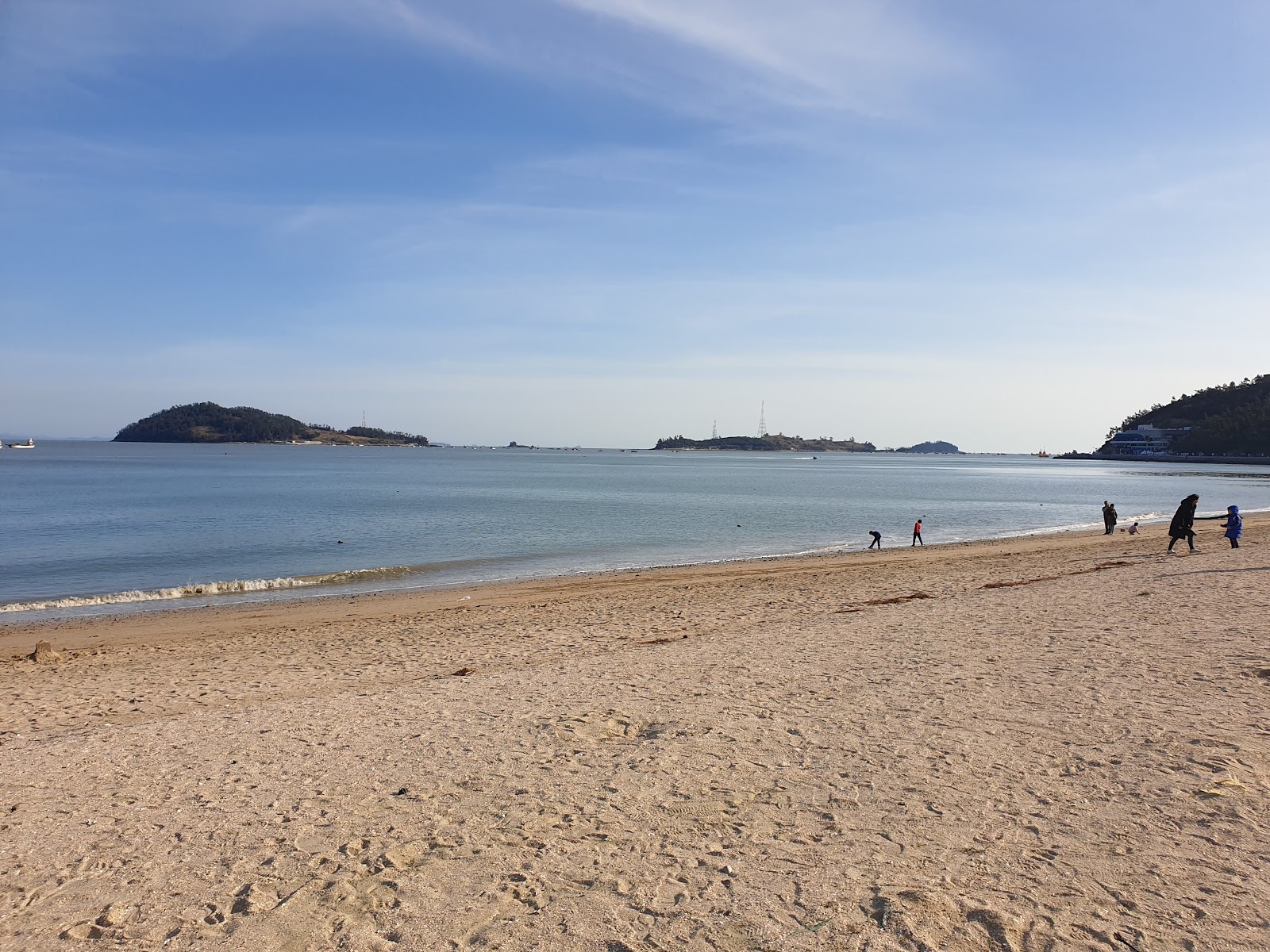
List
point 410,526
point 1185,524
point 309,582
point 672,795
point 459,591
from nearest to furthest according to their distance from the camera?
point 672,795, point 1185,524, point 459,591, point 309,582, point 410,526

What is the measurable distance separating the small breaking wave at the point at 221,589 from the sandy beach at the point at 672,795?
387 inches

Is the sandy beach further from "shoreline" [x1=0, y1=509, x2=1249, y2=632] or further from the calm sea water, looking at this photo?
the calm sea water

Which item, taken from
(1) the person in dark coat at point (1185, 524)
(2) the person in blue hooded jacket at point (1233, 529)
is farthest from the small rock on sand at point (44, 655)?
(2) the person in blue hooded jacket at point (1233, 529)

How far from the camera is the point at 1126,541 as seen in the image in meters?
29.7

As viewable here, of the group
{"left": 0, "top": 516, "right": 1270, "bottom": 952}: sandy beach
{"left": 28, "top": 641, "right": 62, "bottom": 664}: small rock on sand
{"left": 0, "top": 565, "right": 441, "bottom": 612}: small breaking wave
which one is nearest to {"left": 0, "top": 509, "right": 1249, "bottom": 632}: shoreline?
{"left": 0, "top": 565, "right": 441, "bottom": 612}: small breaking wave

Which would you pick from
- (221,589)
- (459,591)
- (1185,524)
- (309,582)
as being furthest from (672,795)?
(1185,524)

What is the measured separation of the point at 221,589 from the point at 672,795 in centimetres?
2152

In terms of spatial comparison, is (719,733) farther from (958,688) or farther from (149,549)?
(149,549)

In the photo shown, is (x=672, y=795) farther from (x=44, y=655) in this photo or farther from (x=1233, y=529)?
(x=1233, y=529)

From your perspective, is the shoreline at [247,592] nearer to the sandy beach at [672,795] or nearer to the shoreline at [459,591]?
the shoreline at [459,591]

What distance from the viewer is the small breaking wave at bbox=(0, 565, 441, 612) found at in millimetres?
21422

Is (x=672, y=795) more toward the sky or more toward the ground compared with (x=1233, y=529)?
more toward the ground

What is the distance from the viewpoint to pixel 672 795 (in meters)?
6.32

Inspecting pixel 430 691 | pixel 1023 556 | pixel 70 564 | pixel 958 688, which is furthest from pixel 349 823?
pixel 70 564
